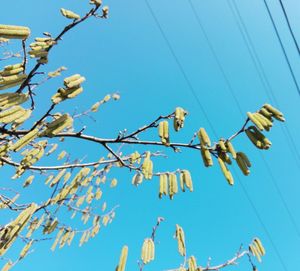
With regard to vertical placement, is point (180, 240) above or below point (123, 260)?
below

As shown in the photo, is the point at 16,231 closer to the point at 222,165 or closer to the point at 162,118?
Result: the point at 162,118

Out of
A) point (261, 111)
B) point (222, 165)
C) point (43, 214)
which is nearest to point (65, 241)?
point (43, 214)

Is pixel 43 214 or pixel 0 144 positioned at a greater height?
pixel 0 144

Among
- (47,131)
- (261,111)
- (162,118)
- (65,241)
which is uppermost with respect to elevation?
(47,131)

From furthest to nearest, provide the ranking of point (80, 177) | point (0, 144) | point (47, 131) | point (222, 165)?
point (80, 177)
point (0, 144)
point (222, 165)
point (47, 131)

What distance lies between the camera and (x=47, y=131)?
4.67ft

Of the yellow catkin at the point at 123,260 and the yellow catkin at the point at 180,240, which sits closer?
the yellow catkin at the point at 123,260

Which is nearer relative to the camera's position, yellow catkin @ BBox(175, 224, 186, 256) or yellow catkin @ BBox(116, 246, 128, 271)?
yellow catkin @ BBox(116, 246, 128, 271)

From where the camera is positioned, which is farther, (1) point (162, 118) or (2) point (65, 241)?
(2) point (65, 241)

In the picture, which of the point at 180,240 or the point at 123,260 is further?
the point at 180,240

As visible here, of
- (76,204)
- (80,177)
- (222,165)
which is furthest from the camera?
(76,204)

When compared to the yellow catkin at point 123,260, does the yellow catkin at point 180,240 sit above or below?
below

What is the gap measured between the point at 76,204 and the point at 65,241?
1.17 feet

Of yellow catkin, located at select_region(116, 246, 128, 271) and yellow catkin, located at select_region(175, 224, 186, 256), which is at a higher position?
yellow catkin, located at select_region(116, 246, 128, 271)
